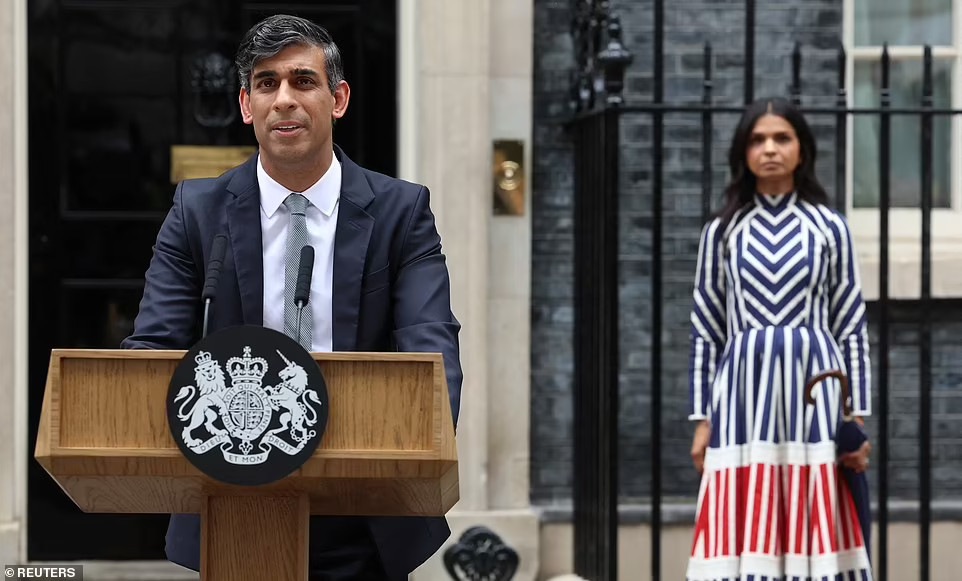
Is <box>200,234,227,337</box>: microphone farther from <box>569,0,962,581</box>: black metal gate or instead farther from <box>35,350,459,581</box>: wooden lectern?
<box>569,0,962,581</box>: black metal gate

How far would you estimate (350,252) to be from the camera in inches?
123

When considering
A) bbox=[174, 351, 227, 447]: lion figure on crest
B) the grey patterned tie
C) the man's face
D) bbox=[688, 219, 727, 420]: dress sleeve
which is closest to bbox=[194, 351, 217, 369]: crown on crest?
bbox=[174, 351, 227, 447]: lion figure on crest

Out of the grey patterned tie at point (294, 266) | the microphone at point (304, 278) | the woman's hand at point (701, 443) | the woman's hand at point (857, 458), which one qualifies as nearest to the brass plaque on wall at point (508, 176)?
the woman's hand at point (701, 443)

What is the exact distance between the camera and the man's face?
3055 mm

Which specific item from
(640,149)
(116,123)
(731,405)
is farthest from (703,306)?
(116,123)

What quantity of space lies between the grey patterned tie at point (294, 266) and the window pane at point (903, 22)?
184 inches

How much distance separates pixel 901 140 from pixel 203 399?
17.7 feet

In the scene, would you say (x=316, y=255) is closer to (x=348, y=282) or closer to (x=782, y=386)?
(x=348, y=282)

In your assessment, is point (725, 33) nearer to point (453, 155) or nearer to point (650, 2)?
point (650, 2)

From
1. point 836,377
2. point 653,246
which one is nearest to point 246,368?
point 836,377

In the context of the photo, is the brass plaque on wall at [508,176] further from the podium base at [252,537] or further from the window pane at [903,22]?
the podium base at [252,537]

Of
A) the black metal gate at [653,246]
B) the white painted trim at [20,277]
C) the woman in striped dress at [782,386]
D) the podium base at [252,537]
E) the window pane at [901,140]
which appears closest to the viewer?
the podium base at [252,537]

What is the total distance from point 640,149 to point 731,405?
176 centimetres

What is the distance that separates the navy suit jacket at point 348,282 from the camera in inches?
122
